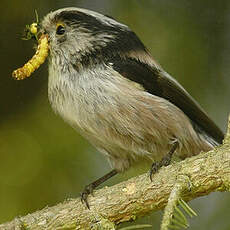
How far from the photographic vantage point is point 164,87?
3.31 metres

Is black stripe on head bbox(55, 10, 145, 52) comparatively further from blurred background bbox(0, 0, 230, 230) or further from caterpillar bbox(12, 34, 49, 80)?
blurred background bbox(0, 0, 230, 230)

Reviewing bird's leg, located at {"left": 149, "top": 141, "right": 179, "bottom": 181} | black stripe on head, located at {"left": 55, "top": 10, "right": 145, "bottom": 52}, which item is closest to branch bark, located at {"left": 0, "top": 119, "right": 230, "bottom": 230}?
bird's leg, located at {"left": 149, "top": 141, "right": 179, "bottom": 181}

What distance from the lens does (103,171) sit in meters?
3.91

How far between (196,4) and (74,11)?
1.04 metres

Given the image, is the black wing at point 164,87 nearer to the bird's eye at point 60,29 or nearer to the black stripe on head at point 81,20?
the black stripe on head at point 81,20

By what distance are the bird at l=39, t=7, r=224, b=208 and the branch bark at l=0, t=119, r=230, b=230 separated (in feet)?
0.66

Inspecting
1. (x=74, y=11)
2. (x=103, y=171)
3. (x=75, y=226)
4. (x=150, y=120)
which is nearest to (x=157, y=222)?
(x=103, y=171)

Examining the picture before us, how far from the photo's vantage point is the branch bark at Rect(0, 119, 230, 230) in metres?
2.43

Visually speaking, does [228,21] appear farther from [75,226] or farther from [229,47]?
[75,226]

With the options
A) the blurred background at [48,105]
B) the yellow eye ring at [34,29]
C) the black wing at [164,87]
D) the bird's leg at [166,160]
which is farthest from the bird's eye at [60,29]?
the bird's leg at [166,160]

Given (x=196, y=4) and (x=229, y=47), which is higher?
(x=196, y=4)

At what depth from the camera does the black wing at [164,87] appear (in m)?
3.14

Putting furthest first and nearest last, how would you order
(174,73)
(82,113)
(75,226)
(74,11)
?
(174,73), (74,11), (82,113), (75,226)

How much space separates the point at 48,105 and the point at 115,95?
39.7 inches
